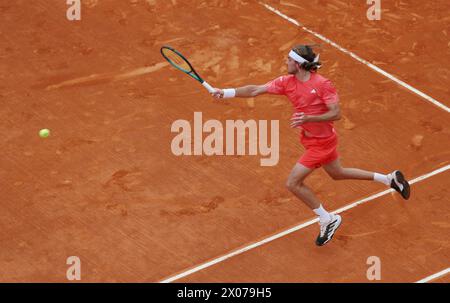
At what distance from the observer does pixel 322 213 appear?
10812 mm

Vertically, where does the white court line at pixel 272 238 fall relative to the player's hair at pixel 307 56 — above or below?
below

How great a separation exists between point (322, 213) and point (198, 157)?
2.19 metres

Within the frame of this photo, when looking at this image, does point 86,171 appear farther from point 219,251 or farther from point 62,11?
point 62,11

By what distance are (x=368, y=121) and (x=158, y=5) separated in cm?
447

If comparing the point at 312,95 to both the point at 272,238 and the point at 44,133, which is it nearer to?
the point at 272,238

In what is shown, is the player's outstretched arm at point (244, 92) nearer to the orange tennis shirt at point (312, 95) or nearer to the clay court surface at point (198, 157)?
the orange tennis shirt at point (312, 95)

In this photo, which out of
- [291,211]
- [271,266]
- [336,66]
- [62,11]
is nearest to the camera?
[271,266]

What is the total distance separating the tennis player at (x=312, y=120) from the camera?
10.3m

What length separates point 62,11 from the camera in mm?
15453

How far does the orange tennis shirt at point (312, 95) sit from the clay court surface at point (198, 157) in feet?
4.51

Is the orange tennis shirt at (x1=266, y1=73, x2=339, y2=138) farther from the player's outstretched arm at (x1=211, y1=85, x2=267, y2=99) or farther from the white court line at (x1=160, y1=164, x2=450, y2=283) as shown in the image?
the white court line at (x1=160, y1=164, x2=450, y2=283)

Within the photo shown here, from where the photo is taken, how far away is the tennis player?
10266mm

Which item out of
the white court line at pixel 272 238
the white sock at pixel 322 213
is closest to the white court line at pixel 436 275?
the white sock at pixel 322 213

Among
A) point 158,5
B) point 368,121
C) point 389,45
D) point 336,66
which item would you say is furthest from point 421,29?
point 158,5
